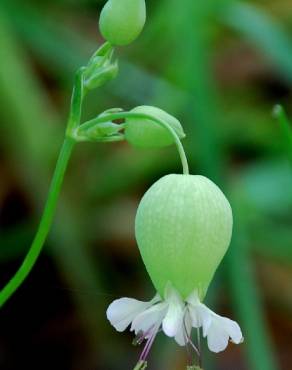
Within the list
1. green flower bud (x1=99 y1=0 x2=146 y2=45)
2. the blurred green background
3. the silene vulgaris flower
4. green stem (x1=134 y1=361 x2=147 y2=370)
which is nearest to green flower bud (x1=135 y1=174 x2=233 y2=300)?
the silene vulgaris flower

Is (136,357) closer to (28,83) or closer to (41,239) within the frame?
(28,83)

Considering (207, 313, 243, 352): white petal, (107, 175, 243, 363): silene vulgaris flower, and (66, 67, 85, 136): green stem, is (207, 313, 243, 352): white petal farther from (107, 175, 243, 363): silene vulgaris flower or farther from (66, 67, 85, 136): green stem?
(66, 67, 85, 136): green stem

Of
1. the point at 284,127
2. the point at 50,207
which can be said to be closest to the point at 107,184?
the point at 284,127

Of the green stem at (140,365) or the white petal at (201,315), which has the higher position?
the white petal at (201,315)

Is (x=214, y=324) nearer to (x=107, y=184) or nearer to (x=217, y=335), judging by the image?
(x=217, y=335)

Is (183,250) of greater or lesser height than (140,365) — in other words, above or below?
above

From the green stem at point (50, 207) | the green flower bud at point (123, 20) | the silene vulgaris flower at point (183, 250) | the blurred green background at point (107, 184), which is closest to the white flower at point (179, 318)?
the silene vulgaris flower at point (183, 250)

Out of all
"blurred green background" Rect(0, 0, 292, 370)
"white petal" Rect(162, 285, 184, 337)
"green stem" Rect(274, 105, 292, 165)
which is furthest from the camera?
"blurred green background" Rect(0, 0, 292, 370)

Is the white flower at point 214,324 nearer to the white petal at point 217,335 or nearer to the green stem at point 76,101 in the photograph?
the white petal at point 217,335
